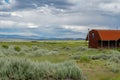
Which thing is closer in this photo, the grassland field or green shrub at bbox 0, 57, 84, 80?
green shrub at bbox 0, 57, 84, 80

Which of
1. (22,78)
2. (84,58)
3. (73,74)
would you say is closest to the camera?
(22,78)

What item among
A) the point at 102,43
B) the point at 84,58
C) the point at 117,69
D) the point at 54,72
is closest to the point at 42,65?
the point at 54,72

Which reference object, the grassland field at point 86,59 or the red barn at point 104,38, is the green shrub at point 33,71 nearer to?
the grassland field at point 86,59

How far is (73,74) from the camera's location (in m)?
11.0

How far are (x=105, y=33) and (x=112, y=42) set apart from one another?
249cm

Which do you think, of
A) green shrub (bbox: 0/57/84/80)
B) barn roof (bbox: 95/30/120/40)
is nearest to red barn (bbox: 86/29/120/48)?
barn roof (bbox: 95/30/120/40)

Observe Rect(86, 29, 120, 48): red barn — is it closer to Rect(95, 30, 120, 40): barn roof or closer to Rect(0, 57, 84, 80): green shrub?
Rect(95, 30, 120, 40): barn roof

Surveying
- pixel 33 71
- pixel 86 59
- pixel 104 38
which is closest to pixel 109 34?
pixel 104 38

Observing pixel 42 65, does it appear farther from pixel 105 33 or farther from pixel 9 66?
pixel 105 33

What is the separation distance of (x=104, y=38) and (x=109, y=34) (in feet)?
8.38

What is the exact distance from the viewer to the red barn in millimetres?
54928

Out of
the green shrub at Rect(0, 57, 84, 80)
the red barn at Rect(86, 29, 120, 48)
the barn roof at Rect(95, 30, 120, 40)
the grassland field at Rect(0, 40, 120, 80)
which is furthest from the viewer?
the red barn at Rect(86, 29, 120, 48)

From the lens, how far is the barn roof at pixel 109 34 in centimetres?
5478

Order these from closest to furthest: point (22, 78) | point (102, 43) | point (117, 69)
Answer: point (22, 78) → point (117, 69) → point (102, 43)
